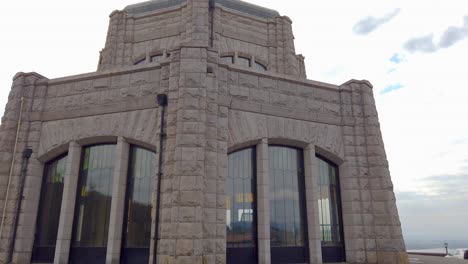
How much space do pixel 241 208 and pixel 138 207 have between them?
3977 millimetres

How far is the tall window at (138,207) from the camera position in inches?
484

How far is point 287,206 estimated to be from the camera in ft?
45.9

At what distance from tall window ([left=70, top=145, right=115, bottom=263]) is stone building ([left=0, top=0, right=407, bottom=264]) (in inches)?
1.7

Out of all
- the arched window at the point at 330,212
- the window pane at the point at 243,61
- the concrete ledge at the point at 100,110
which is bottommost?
the arched window at the point at 330,212

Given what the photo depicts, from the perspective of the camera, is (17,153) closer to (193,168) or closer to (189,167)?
(189,167)

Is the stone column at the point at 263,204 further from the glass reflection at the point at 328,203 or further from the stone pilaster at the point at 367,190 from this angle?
the stone pilaster at the point at 367,190

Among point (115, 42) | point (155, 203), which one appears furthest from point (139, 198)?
point (115, 42)

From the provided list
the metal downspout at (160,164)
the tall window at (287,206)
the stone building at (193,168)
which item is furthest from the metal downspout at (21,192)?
the tall window at (287,206)

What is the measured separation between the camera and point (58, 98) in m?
14.7

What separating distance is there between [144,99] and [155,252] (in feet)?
19.1

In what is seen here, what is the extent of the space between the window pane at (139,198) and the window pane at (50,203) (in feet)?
11.1

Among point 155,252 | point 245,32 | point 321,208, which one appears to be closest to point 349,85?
point 321,208

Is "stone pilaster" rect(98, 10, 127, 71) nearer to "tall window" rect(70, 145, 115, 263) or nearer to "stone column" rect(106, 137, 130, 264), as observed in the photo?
"tall window" rect(70, 145, 115, 263)

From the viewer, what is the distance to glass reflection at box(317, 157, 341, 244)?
47.7 feet
